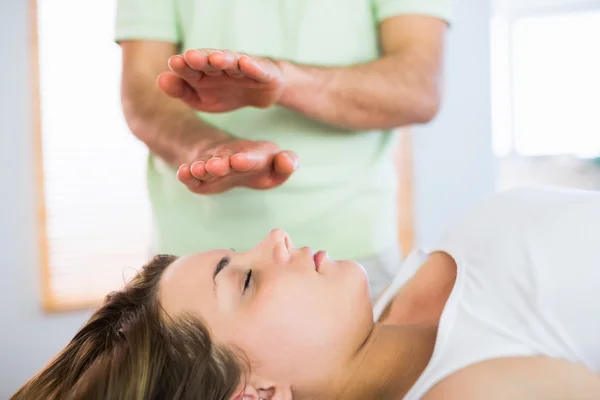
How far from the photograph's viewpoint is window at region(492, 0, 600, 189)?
502cm

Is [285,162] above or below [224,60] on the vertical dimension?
below

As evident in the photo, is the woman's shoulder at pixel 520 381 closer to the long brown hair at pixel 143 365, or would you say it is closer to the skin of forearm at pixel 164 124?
the long brown hair at pixel 143 365

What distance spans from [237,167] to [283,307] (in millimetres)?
241

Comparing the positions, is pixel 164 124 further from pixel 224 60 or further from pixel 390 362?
pixel 390 362

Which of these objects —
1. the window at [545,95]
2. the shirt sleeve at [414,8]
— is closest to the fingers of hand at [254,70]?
the shirt sleeve at [414,8]

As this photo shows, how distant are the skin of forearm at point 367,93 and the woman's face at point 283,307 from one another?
328 mm

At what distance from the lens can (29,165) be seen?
9.39 feet

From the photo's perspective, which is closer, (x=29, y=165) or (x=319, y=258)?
(x=319, y=258)

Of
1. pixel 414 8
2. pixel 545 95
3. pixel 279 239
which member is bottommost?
pixel 279 239

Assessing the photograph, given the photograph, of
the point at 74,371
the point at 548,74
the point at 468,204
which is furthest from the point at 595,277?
the point at 548,74

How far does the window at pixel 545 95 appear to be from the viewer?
5023 millimetres

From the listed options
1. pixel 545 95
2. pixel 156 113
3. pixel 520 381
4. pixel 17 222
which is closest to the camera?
pixel 520 381

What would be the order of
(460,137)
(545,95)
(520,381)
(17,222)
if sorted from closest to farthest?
(520,381), (17,222), (460,137), (545,95)

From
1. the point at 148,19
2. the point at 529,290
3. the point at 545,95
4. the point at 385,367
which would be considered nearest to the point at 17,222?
the point at 148,19
